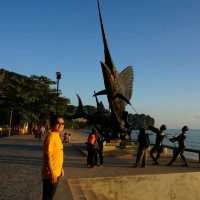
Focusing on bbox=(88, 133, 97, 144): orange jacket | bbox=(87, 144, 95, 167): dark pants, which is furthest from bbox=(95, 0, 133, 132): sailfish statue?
bbox=(87, 144, 95, 167): dark pants

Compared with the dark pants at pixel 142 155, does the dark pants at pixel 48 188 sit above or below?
below

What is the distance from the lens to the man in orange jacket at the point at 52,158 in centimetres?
620

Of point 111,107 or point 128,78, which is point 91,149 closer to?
point 111,107

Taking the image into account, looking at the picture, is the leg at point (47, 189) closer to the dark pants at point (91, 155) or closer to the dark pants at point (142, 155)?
the dark pants at point (91, 155)

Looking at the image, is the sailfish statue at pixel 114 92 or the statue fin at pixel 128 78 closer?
the sailfish statue at pixel 114 92

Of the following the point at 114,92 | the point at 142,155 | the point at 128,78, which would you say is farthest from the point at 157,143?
the point at 128,78

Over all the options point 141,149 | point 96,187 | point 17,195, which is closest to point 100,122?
point 141,149

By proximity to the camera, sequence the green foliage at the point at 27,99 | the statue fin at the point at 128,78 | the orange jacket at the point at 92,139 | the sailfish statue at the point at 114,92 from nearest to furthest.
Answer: the orange jacket at the point at 92,139, the sailfish statue at the point at 114,92, the statue fin at the point at 128,78, the green foliage at the point at 27,99

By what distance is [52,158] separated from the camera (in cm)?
622

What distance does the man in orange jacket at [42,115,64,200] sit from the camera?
6199 mm

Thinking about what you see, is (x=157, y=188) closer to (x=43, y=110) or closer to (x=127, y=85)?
(x=127, y=85)

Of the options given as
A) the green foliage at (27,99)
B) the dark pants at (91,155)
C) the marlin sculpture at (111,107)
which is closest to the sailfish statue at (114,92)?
the marlin sculpture at (111,107)

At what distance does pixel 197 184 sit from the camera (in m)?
13.4

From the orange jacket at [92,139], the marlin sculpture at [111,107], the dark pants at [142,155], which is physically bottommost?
the dark pants at [142,155]
